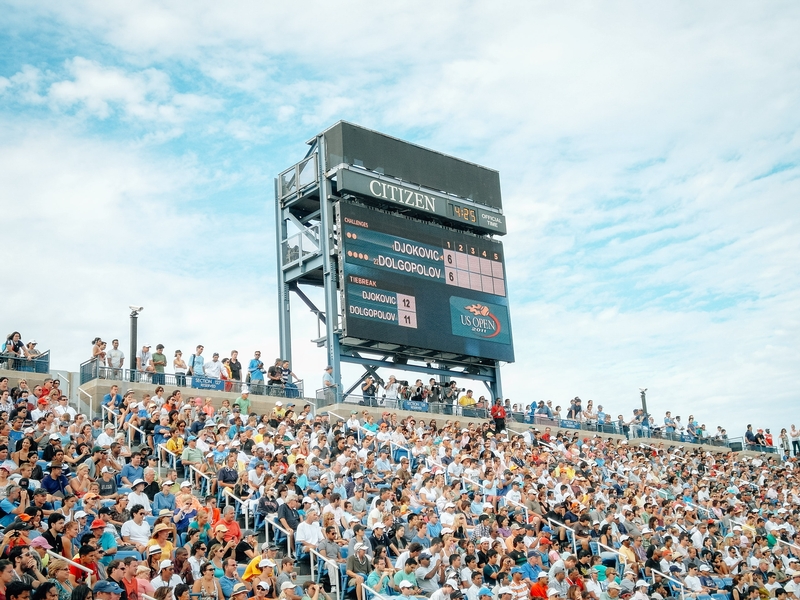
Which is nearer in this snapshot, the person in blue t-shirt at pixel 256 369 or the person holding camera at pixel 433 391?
the person in blue t-shirt at pixel 256 369

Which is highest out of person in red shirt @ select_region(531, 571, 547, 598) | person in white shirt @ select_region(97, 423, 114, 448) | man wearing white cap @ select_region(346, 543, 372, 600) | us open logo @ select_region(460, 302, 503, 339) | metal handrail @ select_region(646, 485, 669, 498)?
us open logo @ select_region(460, 302, 503, 339)

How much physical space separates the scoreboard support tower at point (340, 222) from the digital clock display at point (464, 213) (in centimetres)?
3

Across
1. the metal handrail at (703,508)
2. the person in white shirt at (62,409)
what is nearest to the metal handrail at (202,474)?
the person in white shirt at (62,409)

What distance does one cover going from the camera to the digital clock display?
3070cm

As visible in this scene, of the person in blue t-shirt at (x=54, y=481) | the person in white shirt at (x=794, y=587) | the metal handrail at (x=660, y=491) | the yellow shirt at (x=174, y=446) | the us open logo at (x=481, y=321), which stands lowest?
the person in white shirt at (x=794, y=587)

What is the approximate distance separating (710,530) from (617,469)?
17.2 ft

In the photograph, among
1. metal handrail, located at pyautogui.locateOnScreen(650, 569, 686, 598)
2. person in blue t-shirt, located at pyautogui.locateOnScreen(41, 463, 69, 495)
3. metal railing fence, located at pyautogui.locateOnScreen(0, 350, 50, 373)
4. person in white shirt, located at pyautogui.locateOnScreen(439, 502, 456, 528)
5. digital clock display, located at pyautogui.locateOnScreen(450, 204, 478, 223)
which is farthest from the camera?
digital clock display, located at pyautogui.locateOnScreen(450, 204, 478, 223)

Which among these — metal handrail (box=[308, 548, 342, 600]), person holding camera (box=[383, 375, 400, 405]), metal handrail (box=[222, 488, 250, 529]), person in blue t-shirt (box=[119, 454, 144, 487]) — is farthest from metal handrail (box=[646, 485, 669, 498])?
person in blue t-shirt (box=[119, 454, 144, 487])

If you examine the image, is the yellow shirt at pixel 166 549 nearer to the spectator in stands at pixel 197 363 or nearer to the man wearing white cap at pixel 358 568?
the man wearing white cap at pixel 358 568

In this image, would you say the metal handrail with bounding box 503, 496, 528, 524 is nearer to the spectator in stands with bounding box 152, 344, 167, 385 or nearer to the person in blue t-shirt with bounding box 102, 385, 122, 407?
the person in blue t-shirt with bounding box 102, 385, 122, 407

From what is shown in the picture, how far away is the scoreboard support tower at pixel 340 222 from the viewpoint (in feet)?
88.9

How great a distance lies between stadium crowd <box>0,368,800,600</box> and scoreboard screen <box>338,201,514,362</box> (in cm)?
351

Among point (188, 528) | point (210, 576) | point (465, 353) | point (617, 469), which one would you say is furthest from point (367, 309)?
point (210, 576)

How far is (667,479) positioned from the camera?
27.2m
